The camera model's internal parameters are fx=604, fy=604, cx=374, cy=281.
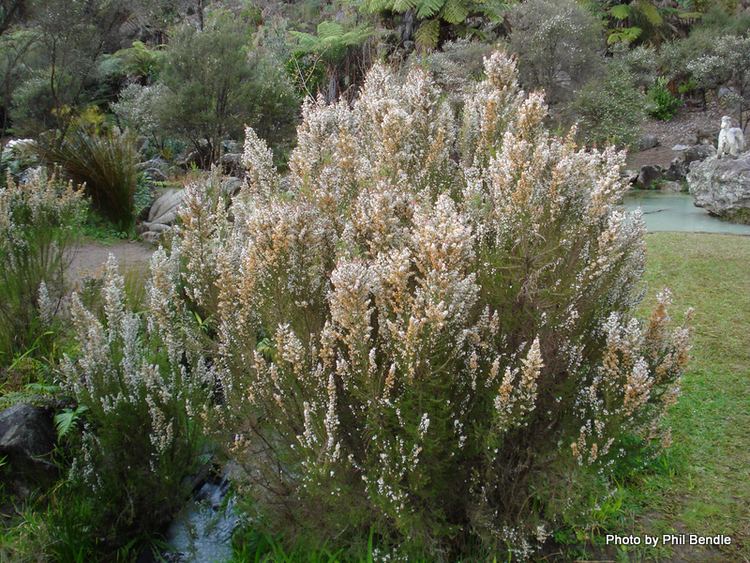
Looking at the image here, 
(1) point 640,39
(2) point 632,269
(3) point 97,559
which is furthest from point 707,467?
(1) point 640,39

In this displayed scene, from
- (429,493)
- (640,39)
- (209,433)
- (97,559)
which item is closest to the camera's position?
(429,493)

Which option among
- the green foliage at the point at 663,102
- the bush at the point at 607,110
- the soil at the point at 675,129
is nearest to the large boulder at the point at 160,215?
the bush at the point at 607,110

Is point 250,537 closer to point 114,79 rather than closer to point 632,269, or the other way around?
point 632,269

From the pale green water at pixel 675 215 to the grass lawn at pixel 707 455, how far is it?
11.9 ft

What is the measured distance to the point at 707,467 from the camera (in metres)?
2.84

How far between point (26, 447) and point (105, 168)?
5771 mm

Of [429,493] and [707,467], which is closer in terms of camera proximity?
[429,493]

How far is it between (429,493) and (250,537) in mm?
936

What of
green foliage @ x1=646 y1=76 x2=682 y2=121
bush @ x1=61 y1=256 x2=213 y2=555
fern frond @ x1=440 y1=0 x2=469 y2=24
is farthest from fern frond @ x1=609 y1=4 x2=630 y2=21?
bush @ x1=61 y1=256 x2=213 y2=555

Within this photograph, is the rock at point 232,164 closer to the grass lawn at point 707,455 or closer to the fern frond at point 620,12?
the grass lawn at point 707,455

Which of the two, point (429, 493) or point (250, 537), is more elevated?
point (429, 493)

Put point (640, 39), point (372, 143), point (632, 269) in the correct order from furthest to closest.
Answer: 1. point (640, 39)
2. point (372, 143)
3. point (632, 269)

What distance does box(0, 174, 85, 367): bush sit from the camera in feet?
12.2

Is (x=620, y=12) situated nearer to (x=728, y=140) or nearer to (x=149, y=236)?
(x=728, y=140)
